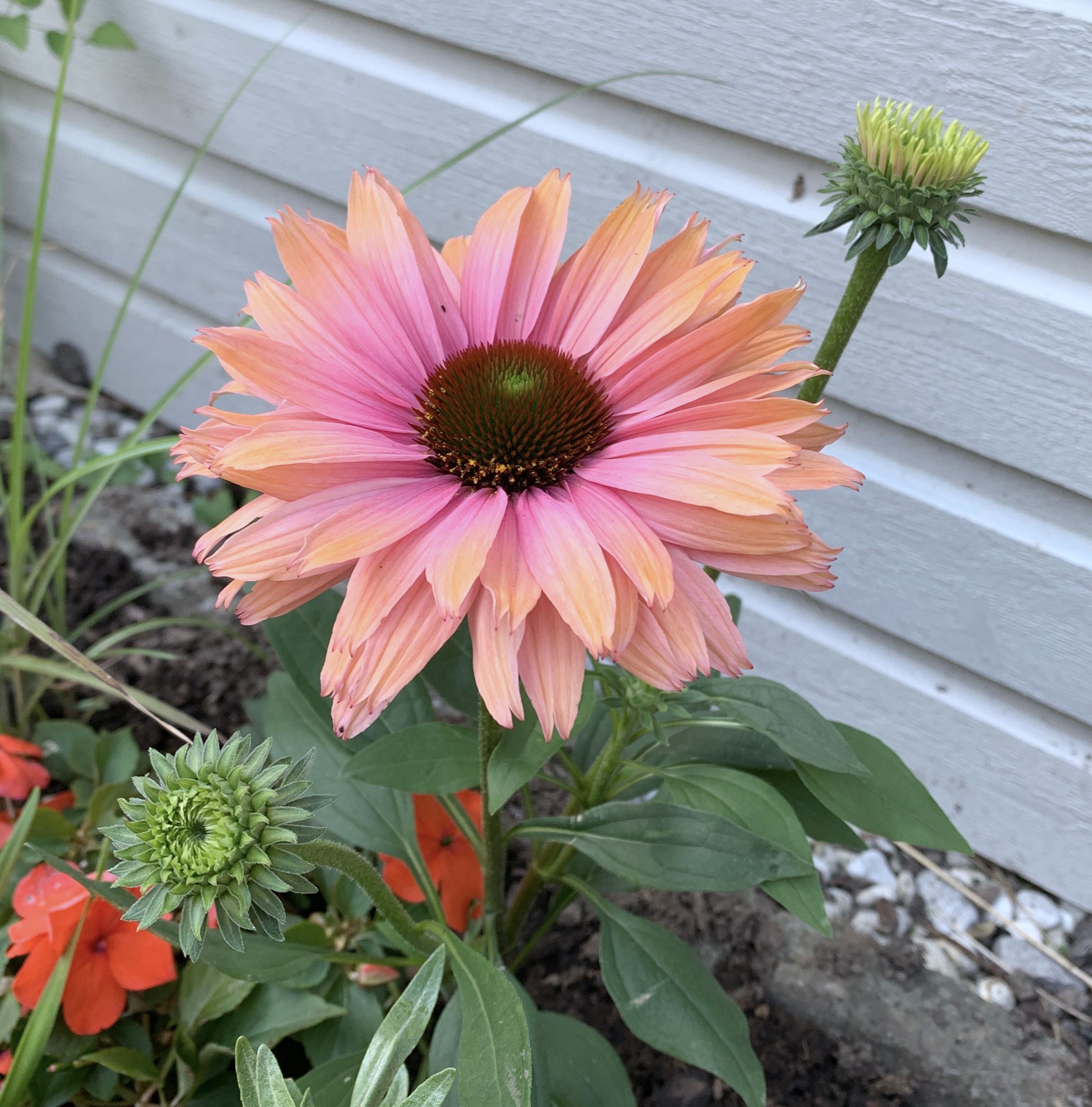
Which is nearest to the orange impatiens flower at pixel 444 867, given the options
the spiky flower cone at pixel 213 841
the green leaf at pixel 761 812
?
the green leaf at pixel 761 812

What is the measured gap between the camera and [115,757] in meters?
1.01

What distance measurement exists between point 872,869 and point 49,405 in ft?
5.21

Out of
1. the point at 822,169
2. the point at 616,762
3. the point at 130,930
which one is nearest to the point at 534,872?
the point at 616,762

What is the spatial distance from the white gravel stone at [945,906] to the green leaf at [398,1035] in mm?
819

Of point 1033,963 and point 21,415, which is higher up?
point 21,415

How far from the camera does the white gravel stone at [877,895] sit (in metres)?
1.16

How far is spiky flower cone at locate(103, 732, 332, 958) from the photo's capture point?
447mm

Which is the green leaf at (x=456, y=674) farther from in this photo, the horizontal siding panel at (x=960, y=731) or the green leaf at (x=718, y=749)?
the horizontal siding panel at (x=960, y=731)

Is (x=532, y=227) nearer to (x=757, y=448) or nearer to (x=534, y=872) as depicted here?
(x=757, y=448)

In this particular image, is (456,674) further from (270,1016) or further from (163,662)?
(163,662)

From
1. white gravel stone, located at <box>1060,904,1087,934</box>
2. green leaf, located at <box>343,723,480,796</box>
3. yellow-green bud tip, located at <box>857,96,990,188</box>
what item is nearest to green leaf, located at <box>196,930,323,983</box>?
green leaf, located at <box>343,723,480,796</box>

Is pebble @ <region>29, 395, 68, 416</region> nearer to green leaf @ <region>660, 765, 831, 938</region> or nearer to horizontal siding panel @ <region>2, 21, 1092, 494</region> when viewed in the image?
horizontal siding panel @ <region>2, 21, 1092, 494</region>

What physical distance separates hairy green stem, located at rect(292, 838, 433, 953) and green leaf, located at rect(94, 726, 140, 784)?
464mm

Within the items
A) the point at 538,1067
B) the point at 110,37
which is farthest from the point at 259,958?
the point at 110,37
